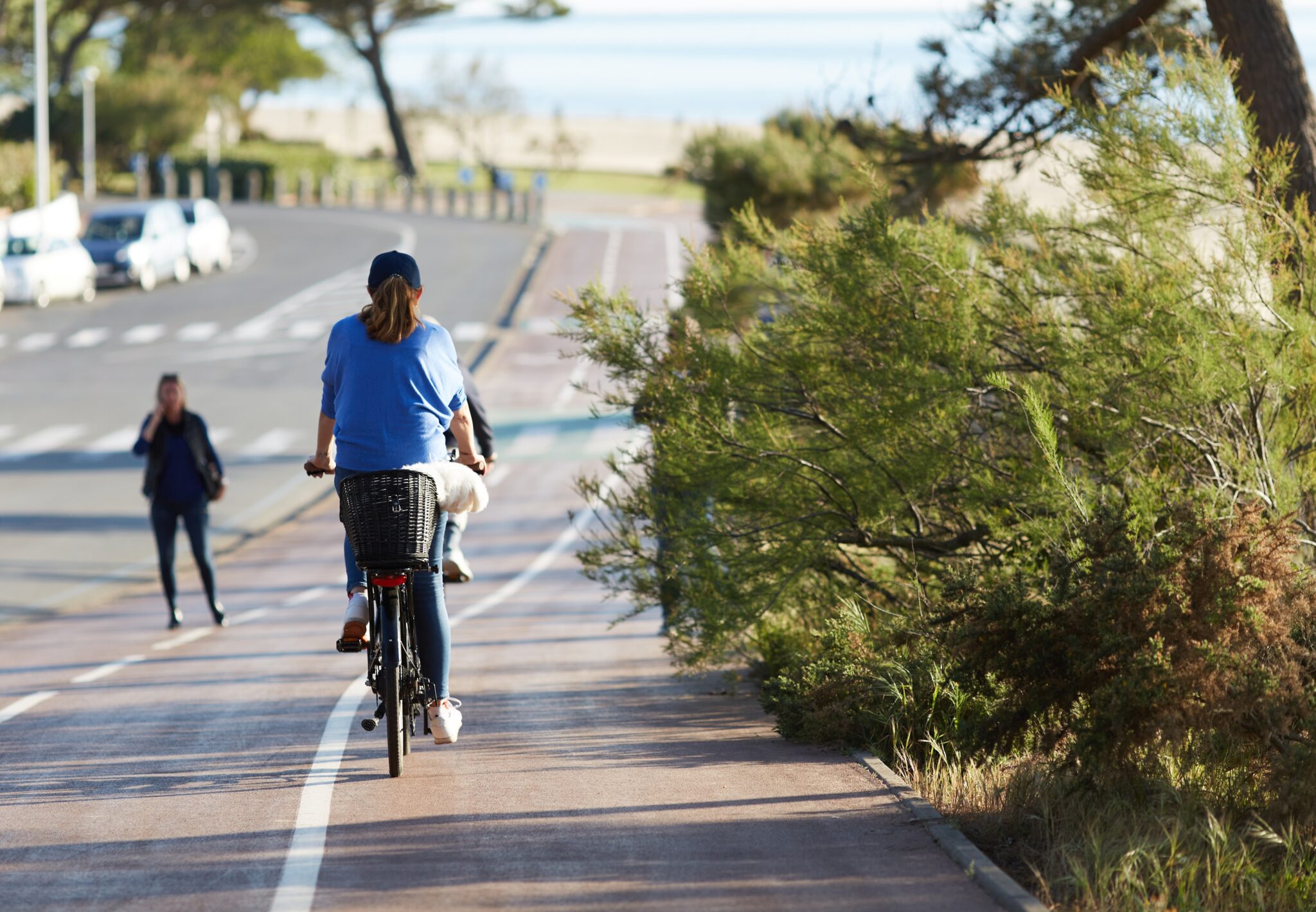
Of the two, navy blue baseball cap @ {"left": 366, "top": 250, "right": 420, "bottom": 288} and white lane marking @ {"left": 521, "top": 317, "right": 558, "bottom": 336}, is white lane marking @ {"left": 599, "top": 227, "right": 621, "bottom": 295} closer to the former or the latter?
white lane marking @ {"left": 521, "top": 317, "right": 558, "bottom": 336}

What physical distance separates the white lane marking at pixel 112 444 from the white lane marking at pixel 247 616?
419 inches

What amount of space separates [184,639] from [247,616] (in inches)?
73.2

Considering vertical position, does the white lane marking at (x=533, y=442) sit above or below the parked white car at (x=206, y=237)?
below

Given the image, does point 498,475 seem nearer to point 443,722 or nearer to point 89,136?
point 443,722

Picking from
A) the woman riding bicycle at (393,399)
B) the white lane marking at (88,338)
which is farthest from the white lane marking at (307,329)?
the woman riding bicycle at (393,399)

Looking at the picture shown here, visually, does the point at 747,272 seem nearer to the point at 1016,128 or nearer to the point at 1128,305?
the point at 1128,305

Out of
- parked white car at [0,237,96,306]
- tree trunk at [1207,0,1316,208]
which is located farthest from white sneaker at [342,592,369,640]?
parked white car at [0,237,96,306]

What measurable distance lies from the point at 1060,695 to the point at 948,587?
0.97 m

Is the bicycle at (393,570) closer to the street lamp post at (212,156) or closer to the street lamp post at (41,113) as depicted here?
the street lamp post at (41,113)

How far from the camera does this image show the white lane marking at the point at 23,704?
907 centimetres

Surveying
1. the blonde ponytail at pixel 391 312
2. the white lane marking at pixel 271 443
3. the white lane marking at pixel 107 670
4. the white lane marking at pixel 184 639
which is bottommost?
the white lane marking at pixel 271 443

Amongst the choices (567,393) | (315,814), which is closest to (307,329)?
(567,393)

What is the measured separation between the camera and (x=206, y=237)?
4716 cm

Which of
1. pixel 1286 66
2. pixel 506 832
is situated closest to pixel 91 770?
pixel 506 832
